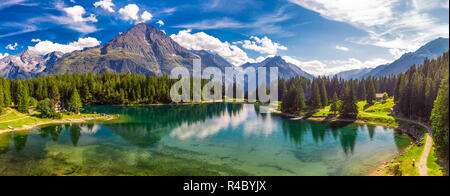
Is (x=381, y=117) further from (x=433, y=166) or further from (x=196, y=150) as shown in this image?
(x=196, y=150)

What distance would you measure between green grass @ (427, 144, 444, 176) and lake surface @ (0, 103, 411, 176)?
668 centimetres

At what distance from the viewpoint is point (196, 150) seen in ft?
146

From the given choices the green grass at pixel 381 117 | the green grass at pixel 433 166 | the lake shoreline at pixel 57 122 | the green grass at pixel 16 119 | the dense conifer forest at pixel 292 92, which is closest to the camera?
the green grass at pixel 433 166

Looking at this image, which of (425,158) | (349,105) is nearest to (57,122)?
(425,158)

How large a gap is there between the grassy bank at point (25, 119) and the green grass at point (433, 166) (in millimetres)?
90878

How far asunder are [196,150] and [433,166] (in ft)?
122

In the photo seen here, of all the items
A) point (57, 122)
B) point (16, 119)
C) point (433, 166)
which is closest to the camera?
point (433, 166)

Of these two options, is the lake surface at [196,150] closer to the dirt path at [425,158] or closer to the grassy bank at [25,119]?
the dirt path at [425,158]

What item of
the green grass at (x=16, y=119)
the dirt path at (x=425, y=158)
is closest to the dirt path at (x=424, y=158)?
the dirt path at (x=425, y=158)

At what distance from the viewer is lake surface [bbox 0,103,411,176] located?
109 feet

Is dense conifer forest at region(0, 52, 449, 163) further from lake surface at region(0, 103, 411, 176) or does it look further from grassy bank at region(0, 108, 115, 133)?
lake surface at region(0, 103, 411, 176)

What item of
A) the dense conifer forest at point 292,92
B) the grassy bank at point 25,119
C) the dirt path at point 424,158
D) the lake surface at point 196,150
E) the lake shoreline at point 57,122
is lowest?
the lake surface at point 196,150

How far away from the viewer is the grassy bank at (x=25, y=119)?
62.3 meters
